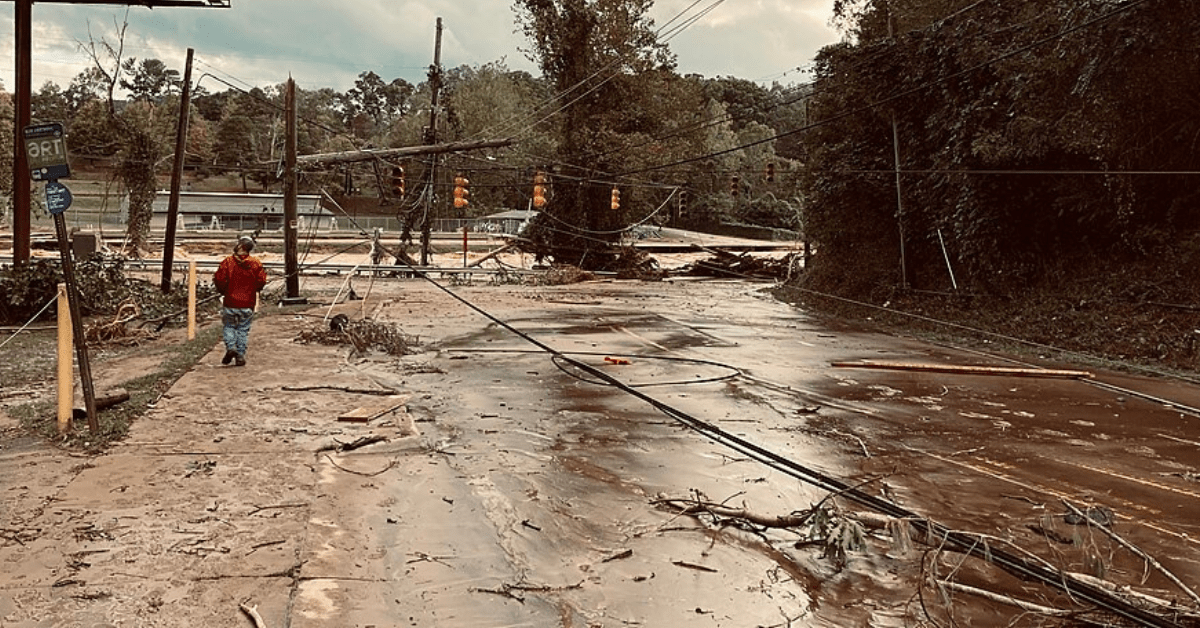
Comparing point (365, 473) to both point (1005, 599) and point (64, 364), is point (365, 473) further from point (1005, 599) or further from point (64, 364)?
point (1005, 599)

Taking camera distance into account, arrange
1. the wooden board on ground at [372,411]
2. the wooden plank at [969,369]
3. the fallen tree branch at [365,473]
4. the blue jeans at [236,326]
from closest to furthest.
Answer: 1. the fallen tree branch at [365,473]
2. the wooden board on ground at [372,411]
3. the blue jeans at [236,326]
4. the wooden plank at [969,369]

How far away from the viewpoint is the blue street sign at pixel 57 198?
8.91 meters

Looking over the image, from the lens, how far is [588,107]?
50250 millimetres

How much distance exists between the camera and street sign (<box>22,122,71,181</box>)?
29.3ft

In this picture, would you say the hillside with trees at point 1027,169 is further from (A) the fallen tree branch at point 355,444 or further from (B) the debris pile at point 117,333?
(B) the debris pile at point 117,333

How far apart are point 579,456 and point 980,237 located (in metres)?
17.4

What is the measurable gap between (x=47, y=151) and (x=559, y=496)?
18.7 ft

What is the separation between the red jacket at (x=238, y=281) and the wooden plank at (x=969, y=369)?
9543 millimetres

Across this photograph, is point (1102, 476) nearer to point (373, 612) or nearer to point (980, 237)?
point (373, 612)

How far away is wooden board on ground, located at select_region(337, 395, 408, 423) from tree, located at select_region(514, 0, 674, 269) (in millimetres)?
36601

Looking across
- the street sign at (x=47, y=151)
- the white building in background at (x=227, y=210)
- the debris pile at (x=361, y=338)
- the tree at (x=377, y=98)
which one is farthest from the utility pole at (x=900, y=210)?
the tree at (x=377, y=98)

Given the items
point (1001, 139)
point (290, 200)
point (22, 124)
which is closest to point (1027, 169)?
point (1001, 139)

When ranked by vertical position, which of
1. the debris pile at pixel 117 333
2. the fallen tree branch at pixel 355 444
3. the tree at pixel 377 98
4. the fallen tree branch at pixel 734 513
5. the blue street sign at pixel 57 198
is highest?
the tree at pixel 377 98

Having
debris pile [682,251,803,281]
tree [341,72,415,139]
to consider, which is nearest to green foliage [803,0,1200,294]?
debris pile [682,251,803,281]
